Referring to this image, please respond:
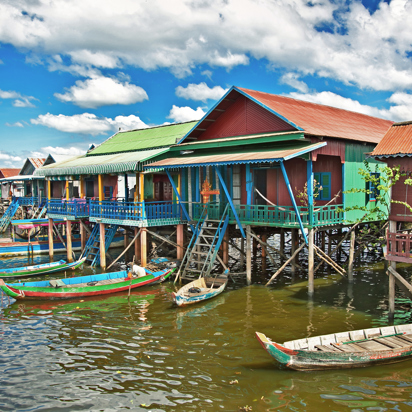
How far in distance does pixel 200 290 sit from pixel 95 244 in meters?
10.2

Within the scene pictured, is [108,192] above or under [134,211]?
above

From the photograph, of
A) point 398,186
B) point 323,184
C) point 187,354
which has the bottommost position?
point 187,354

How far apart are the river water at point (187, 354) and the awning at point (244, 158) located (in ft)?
18.8

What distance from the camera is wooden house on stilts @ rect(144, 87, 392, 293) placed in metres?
16.9

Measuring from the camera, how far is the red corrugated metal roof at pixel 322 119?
17812 millimetres

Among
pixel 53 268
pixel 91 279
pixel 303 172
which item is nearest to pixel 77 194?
pixel 53 268

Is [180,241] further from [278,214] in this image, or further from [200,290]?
[278,214]

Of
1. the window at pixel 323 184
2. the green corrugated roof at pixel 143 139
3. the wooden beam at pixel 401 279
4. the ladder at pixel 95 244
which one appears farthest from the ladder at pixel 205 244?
the wooden beam at pixel 401 279

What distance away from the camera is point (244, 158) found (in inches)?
663

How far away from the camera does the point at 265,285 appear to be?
60.8 feet

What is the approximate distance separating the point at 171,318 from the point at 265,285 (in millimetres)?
5457

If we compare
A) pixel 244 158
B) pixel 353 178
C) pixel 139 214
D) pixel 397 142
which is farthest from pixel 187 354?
pixel 353 178

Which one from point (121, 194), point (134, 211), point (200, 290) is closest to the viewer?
point (200, 290)

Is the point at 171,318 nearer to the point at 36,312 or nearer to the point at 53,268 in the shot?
the point at 36,312
